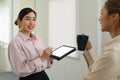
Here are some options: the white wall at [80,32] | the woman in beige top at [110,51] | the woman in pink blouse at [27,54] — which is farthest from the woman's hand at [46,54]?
the white wall at [80,32]

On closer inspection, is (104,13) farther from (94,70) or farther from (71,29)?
(71,29)

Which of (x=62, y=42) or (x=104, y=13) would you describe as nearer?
(x=104, y=13)

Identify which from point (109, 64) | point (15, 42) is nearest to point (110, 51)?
point (109, 64)

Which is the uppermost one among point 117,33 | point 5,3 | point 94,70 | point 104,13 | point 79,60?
point 5,3

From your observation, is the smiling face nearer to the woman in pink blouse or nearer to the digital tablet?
the woman in pink blouse

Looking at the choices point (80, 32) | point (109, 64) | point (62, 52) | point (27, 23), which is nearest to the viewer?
point (109, 64)

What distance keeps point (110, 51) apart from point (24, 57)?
98 cm

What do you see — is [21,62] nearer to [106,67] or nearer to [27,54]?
[27,54]

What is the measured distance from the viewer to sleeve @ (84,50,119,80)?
1.14 m

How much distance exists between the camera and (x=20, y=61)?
192cm

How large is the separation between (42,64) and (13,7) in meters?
2.89

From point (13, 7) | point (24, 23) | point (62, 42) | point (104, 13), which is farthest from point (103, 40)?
point (13, 7)

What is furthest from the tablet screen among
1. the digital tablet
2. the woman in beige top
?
the woman in beige top

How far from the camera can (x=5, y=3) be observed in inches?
184
